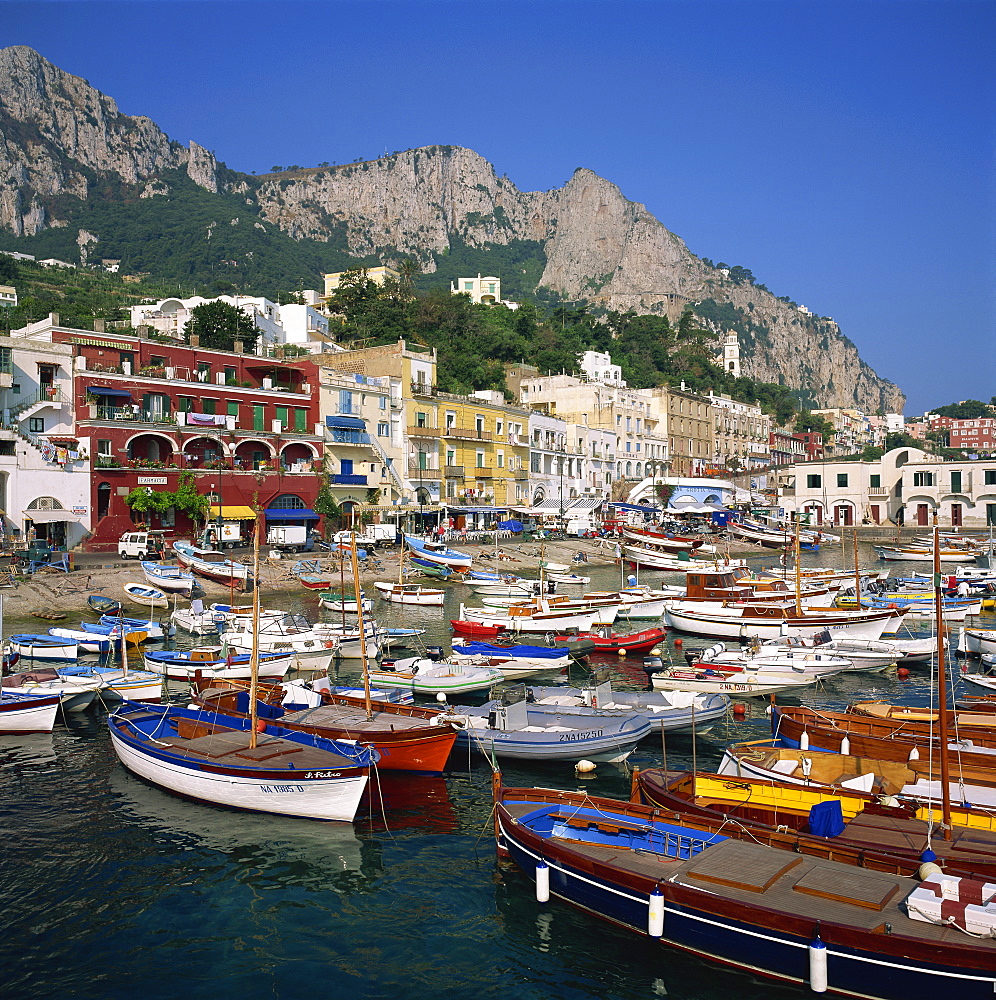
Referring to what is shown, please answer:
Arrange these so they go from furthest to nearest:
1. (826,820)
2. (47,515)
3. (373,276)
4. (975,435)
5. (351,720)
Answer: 1. (975,435)
2. (373,276)
3. (47,515)
4. (351,720)
5. (826,820)

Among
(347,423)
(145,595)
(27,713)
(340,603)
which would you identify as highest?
(347,423)

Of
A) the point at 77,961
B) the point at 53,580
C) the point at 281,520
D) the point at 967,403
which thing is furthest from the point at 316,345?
the point at 967,403

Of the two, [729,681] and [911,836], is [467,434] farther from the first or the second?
[911,836]

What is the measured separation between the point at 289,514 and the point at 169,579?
611 inches

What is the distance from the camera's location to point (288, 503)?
5812 cm

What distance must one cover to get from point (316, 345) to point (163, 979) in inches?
2829

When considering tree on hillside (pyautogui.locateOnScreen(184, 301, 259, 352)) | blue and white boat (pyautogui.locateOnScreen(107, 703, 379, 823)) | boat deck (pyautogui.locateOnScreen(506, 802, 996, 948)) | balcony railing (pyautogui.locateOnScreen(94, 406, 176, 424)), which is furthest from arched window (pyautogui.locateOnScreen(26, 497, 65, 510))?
boat deck (pyautogui.locateOnScreen(506, 802, 996, 948))

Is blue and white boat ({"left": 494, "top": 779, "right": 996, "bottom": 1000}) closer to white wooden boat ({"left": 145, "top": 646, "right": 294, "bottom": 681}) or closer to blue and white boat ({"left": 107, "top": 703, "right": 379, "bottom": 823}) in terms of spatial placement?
blue and white boat ({"left": 107, "top": 703, "right": 379, "bottom": 823})

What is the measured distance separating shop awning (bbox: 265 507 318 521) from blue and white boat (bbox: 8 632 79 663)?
27629 millimetres

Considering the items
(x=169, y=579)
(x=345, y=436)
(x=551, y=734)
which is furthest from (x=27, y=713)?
(x=345, y=436)

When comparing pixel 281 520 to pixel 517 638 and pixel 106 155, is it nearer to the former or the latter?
pixel 517 638

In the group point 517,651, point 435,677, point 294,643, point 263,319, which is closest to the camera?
point 435,677

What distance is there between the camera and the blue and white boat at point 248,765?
629 inches

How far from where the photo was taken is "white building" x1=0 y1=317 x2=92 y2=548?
45750mm
